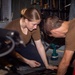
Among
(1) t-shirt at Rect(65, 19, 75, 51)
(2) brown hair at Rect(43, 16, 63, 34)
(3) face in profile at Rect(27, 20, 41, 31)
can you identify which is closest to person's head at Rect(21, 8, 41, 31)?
(3) face in profile at Rect(27, 20, 41, 31)

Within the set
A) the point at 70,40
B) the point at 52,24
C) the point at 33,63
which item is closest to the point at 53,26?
the point at 52,24

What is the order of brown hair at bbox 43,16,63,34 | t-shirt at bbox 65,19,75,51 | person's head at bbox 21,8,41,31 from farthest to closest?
person's head at bbox 21,8,41,31 < brown hair at bbox 43,16,63,34 < t-shirt at bbox 65,19,75,51

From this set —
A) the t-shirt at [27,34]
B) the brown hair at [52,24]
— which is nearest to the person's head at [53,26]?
the brown hair at [52,24]

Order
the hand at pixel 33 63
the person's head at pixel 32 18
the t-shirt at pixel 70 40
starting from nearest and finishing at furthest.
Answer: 1. the t-shirt at pixel 70 40
2. the person's head at pixel 32 18
3. the hand at pixel 33 63

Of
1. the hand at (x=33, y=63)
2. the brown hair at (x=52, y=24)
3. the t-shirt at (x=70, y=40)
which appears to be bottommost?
the hand at (x=33, y=63)

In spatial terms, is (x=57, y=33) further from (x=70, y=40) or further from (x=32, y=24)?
(x=32, y=24)

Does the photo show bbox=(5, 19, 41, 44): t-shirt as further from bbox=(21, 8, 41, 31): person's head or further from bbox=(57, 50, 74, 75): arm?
bbox=(57, 50, 74, 75): arm

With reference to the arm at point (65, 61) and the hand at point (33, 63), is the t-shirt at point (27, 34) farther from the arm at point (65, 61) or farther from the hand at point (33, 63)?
the arm at point (65, 61)

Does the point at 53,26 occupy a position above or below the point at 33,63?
above

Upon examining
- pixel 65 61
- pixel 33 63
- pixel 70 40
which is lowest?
pixel 33 63

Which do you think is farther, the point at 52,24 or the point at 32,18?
the point at 32,18

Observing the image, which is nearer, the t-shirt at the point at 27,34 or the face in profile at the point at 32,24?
Answer: the face in profile at the point at 32,24

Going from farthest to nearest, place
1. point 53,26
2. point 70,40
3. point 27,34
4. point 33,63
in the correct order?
point 27,34 < point 33,63 < point 53,26 < point 70,40

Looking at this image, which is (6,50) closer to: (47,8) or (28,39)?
(28,39)
